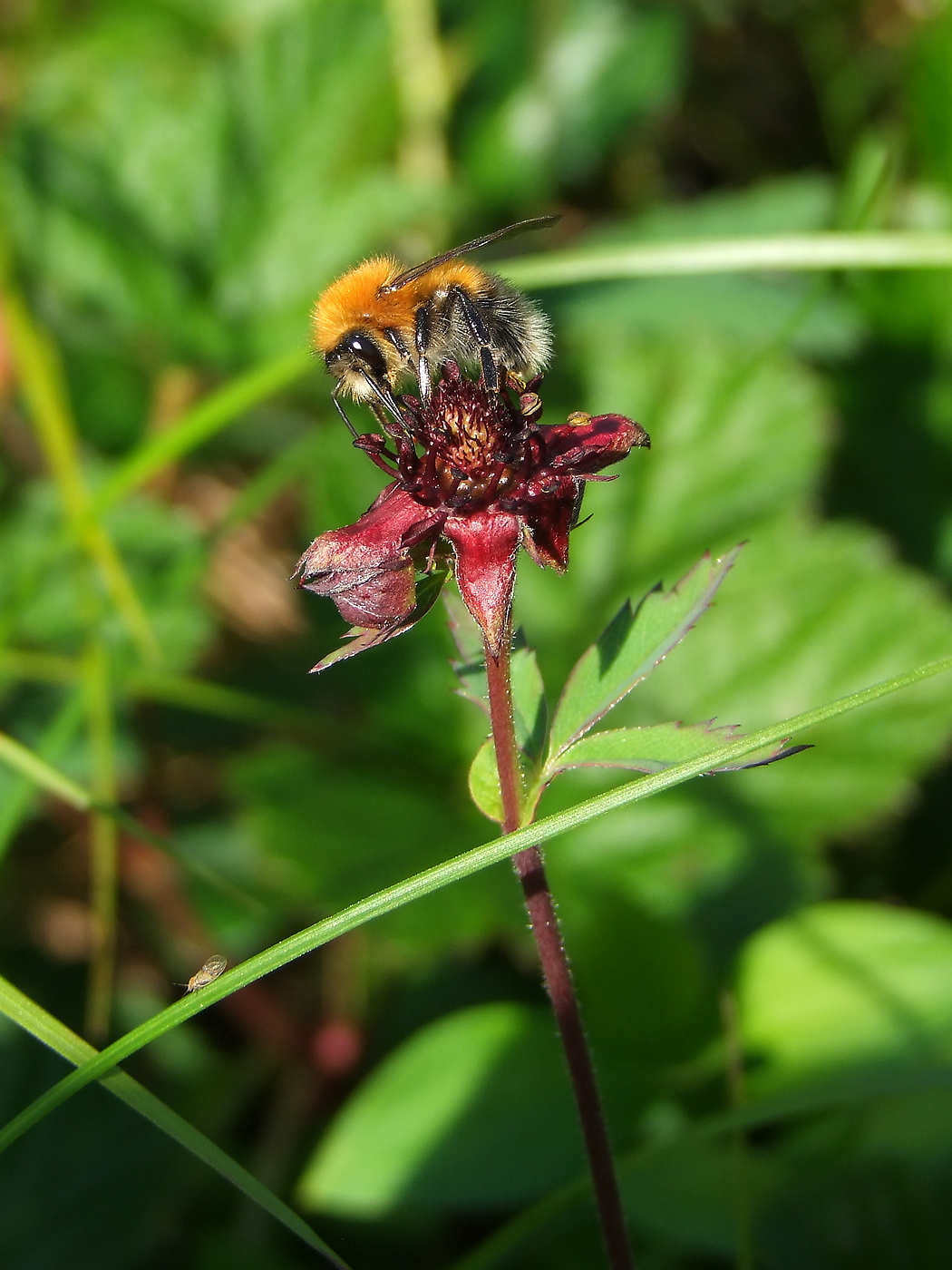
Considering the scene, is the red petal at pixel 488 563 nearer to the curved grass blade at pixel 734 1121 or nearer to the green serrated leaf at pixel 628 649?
the green serrated leaf at pixel 628 649

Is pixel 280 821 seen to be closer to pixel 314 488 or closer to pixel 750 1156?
pixel 314 488

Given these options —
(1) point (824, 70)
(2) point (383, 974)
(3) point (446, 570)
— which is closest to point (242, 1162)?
(2) point (383, 974)

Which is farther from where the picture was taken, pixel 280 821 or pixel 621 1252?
pixel 280 821

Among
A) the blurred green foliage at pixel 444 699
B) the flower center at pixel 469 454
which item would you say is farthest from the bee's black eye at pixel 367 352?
the blurred green foliage at pixel 444 699

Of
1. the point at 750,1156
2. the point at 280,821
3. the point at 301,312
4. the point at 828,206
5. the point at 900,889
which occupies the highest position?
the point at 828,206

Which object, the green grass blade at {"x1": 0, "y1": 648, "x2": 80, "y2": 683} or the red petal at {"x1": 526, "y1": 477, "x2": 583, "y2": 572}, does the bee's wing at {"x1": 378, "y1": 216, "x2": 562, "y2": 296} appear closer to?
the red petal at {"x1": 526, "y1": 477, "x2": 583, "y2": 572}

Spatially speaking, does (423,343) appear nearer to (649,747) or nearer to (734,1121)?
(649,747)
